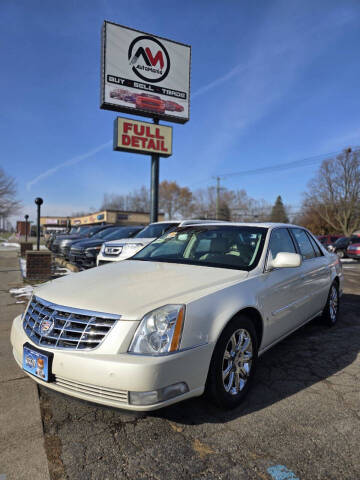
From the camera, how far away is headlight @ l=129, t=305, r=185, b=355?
2.04m

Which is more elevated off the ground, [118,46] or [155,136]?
[118,46]

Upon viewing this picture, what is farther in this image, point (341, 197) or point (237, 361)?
point (341, 197)

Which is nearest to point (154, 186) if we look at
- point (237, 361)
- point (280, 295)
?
point (280, 295)

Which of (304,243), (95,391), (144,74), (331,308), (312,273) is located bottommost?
(331,308)

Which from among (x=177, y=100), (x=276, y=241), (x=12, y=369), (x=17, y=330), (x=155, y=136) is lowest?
(x=12, y=369)

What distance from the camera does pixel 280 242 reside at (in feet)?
12.3

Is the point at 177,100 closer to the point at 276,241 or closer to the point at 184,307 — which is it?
the point at 276,241

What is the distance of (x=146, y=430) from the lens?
7.45ft

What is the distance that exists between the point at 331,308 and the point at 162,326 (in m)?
3.59

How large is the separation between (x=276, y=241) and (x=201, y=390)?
1962mm

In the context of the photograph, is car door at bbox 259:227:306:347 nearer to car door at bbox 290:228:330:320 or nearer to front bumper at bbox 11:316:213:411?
car door at bbox 290:228:330:320

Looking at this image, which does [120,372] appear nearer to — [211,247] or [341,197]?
[211,247]

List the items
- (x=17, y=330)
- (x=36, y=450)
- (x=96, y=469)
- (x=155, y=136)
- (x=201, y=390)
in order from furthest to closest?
(x=155, y=136) → (x=17, y=330) → (x=201, y=390) → (x=36, y=450) → (x=96, y=469)

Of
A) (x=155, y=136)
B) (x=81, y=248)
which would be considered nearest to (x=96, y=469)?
(x=81, y=248)
